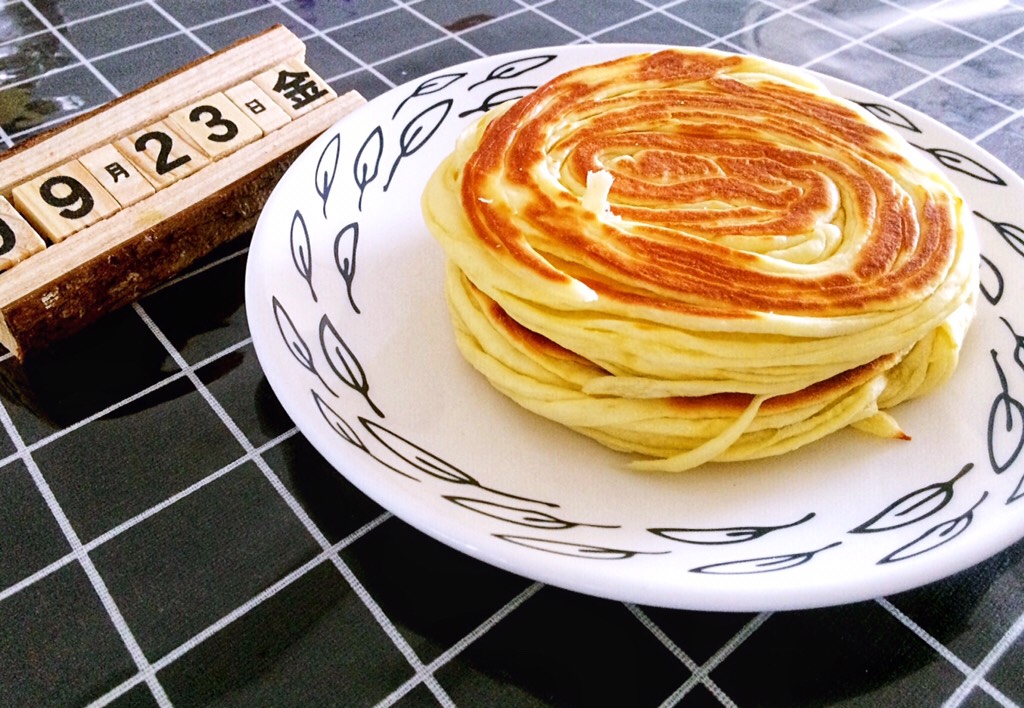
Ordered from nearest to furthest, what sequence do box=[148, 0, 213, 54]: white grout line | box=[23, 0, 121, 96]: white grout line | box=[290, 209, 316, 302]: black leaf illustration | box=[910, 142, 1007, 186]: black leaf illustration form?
1. box=[290, 209, 316, 302]: black leaf illustration
2. box=[910, 142, 1007, 186]: black leaf illustration
3. box=[23, 0, 121, 96]: white grout line
4. box=[148, 0, 213, 54]: white grout line

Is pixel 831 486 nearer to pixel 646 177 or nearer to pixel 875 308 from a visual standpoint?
pixel 875 308

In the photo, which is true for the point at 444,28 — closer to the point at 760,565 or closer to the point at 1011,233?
the point at 1011,233

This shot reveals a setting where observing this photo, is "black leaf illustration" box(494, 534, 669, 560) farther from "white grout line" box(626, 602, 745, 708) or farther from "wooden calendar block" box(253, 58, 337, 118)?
"wooden calendar block" box(253, 58, 337, 118)

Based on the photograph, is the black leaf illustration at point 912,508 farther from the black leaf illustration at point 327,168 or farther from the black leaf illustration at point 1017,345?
the black leaf illustration at point 327,168

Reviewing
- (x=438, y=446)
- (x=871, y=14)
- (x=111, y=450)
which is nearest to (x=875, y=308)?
(x=438, y=446)

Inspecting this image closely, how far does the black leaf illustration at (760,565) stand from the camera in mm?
598

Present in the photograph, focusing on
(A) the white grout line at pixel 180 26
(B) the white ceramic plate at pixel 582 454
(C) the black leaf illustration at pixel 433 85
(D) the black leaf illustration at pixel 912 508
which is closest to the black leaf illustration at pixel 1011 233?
(B) the white ceramic plate at pixel 582 454

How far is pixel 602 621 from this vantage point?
706 mm

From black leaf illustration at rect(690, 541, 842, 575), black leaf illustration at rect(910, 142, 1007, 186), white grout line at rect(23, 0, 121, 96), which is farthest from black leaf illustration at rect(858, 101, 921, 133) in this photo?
white grout line at rect(23, 0, 121, 96)

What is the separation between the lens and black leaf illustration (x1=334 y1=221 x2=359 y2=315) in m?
0.88

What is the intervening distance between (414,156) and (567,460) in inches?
19.4

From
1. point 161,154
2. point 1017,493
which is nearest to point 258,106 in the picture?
point 161,154

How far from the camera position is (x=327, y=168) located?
0.95 metres

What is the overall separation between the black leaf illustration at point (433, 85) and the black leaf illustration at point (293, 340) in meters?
0.39
